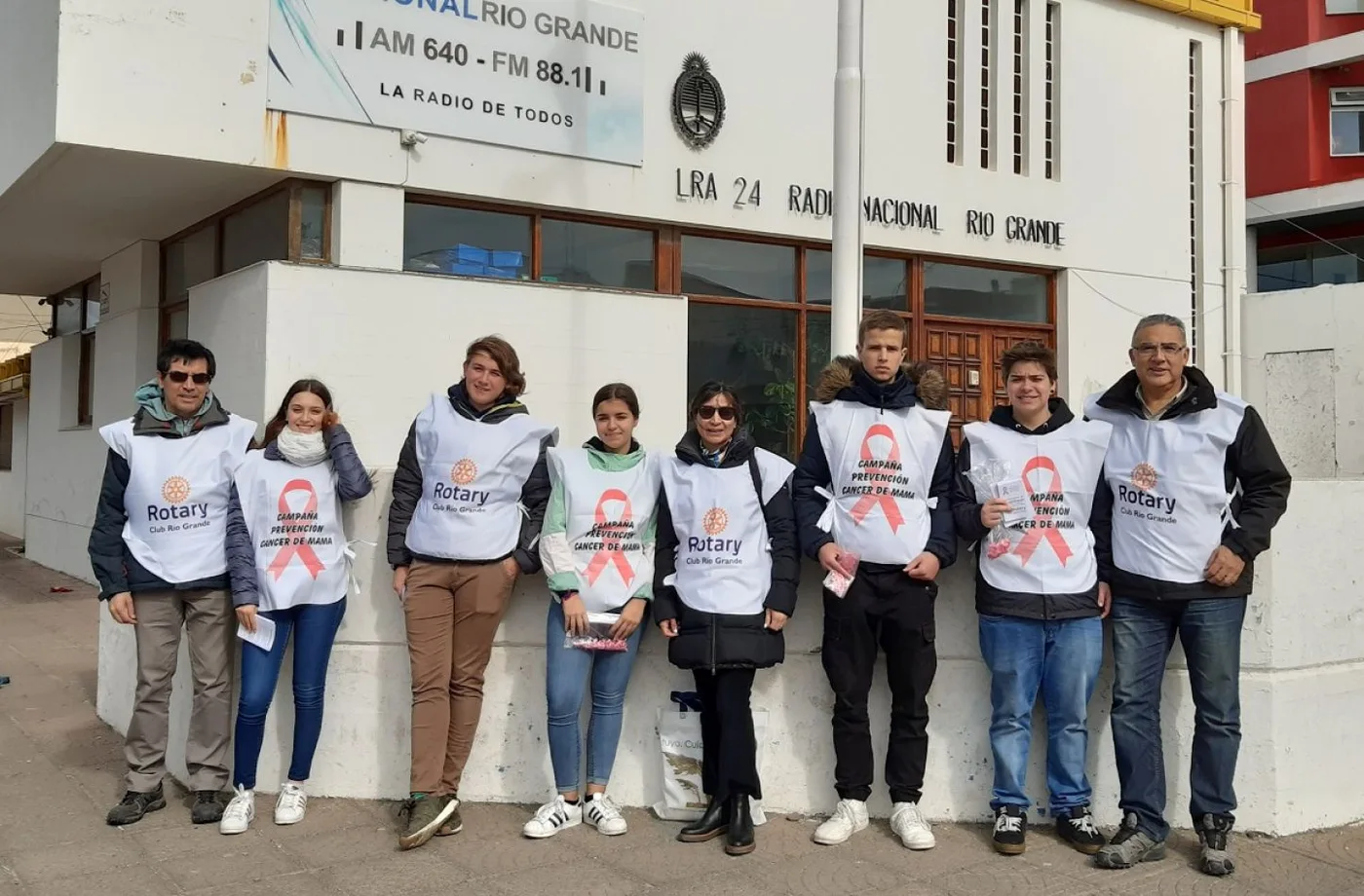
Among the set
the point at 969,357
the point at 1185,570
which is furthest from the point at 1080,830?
the point at 969,357

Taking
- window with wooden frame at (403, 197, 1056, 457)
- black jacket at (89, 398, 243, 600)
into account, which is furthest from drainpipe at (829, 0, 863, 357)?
black jacket at (89, 398, 243, 600)

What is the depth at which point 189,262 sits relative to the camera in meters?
10.8

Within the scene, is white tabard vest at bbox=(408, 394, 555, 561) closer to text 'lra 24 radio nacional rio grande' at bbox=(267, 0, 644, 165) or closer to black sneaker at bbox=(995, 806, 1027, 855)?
black sneaker at bbox=(995, 806, 1027, 855)

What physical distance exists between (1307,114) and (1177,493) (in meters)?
25.8

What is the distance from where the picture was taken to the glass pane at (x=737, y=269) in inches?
422

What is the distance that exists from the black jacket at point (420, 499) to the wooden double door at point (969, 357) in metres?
8.22

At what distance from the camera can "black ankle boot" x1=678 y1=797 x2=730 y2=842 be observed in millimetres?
4551

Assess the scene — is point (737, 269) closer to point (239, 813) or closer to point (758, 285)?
point (758, 285)

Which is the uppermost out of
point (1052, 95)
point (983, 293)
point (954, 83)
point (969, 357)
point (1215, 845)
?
point (1052, 95)

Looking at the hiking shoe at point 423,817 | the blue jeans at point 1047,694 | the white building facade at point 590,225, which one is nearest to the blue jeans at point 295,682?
the white building facade at point 590,225

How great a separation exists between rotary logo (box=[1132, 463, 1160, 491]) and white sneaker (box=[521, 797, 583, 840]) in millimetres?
2608

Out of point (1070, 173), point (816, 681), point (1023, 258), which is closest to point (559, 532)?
point (816, 681)

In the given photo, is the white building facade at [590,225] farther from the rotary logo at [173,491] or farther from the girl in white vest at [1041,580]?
the rotary logo at [173,491]

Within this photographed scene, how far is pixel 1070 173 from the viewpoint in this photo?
13.1m
